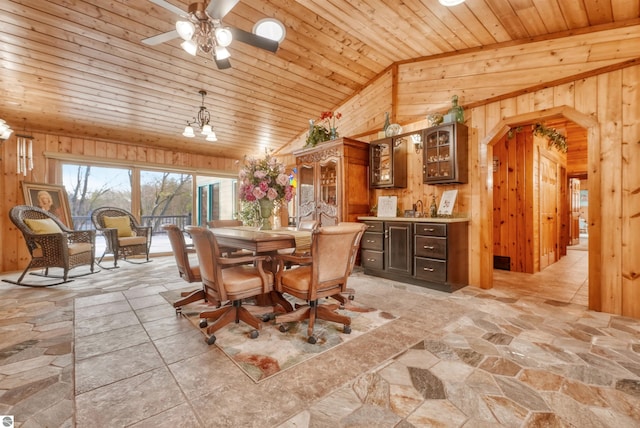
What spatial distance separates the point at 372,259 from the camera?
170 inches

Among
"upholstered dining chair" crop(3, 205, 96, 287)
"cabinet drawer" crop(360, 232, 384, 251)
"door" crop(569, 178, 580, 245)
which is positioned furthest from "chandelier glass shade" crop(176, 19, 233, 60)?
"door" crop(569, 178, 580, 245)

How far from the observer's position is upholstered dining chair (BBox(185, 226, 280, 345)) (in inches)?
82.1

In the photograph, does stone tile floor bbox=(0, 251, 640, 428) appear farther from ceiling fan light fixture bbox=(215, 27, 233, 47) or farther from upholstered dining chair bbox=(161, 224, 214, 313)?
ceiling fan light fixture bbox=(215, 27, 233, 47)

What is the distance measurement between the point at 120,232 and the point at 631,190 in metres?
7.15

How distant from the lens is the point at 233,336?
2.24 metres

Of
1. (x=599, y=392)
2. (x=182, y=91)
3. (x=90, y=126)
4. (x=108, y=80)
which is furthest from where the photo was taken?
(x=90, y=126)

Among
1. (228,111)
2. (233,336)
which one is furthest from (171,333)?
(228,111)

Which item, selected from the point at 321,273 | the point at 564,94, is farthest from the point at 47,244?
the point at 564,94

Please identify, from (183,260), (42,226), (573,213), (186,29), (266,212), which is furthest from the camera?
(573,213)

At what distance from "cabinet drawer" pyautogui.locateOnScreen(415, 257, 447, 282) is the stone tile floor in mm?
619

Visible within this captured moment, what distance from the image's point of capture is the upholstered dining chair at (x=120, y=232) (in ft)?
16.1

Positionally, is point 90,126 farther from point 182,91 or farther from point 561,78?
point 561,78

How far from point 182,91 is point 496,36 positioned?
4517 mm

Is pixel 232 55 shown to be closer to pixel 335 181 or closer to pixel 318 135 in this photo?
pixel 318 135
